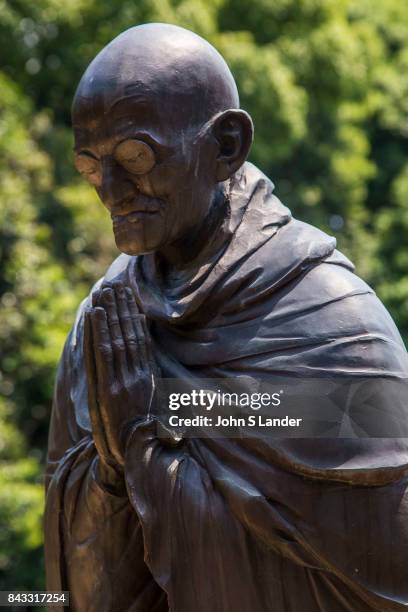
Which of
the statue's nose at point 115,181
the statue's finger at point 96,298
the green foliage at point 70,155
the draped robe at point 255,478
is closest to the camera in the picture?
the draped robe at point 255,478

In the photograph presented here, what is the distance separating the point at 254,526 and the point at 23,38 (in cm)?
1435

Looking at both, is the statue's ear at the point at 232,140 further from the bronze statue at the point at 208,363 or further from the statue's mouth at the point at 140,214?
the statue's mouth at the point at 140,214

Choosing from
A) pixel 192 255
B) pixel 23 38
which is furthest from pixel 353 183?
pixel 192 255

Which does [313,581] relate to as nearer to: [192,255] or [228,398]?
[228,398]

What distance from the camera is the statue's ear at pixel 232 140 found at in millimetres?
4926

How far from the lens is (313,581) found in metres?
4.73

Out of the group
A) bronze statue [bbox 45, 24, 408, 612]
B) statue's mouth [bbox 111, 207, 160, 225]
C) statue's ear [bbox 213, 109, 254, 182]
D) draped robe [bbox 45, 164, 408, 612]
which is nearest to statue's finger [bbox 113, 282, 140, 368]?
bronze statue [bbox 45, 24, 408, 612]

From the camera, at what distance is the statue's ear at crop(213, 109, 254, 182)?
4.93 meters

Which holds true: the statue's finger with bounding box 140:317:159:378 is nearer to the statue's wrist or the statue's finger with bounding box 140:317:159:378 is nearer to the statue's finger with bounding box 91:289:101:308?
the statue's finger with bounding box 91:289:101:308
